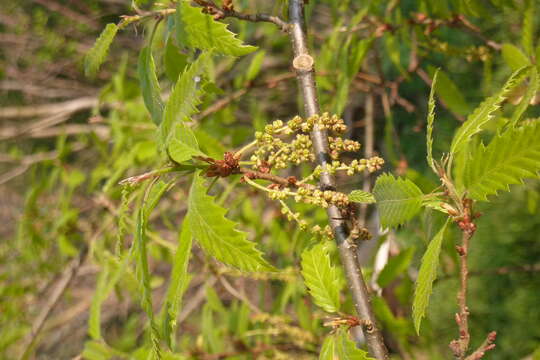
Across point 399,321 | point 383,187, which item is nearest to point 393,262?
point 399,321

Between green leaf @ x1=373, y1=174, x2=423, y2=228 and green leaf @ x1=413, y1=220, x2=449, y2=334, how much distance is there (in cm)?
6

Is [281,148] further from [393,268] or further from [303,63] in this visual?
[393,268]

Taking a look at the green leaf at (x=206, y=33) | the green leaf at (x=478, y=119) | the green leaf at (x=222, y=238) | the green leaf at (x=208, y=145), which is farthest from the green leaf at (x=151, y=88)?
the green leaf at (x=478, y=119)

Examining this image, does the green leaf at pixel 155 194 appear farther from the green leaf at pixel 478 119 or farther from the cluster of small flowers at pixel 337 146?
the green leaf at pixel 478 119

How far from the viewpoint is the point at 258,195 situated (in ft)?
5.18

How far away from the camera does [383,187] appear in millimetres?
661

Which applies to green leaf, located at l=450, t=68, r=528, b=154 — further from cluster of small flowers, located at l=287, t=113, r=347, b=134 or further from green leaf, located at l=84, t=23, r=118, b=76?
green leaf, located at l=84, t=23, r=118, b=76

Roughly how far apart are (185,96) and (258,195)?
1.04 m

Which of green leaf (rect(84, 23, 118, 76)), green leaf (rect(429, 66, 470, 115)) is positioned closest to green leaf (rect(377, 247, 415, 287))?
green leaf (rect(429, 66, 470, 115))

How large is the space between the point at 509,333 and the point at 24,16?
3.31 meters

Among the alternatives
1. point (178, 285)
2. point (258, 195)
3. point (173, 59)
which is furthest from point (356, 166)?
point (258, 195)

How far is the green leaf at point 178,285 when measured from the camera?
1.93 feet

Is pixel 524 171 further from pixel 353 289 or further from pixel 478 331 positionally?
pixel 478 331

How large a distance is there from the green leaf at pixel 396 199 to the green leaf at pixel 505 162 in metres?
0.07
